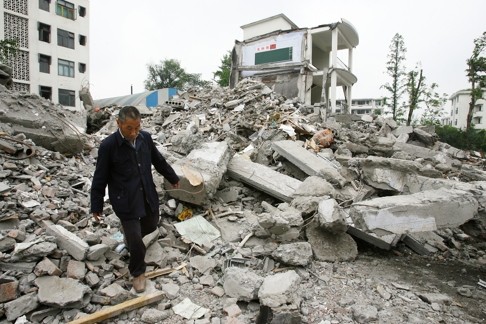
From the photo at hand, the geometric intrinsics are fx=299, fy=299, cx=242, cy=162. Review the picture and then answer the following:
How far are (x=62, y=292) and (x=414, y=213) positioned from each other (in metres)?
3.43

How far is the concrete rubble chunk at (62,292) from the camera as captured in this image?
2.40 meters

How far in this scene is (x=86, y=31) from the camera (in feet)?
83.9

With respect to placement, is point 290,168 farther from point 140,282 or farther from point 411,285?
point 140,282

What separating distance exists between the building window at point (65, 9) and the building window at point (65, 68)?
366 centimetres

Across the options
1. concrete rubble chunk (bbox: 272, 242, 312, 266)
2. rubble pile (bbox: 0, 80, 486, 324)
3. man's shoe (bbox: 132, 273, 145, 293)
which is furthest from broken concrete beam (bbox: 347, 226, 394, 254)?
man's shoe (bbox: 132, 273, 145, 293)

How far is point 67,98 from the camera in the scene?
2452cm

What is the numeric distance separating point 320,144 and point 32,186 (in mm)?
5627

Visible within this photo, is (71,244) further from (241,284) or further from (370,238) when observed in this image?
(370,238)

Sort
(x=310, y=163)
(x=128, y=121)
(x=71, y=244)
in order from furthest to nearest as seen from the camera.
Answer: (x=310, y=163) → (x=71, y=244) → (x=128, y=121)

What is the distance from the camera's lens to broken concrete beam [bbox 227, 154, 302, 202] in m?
4.57

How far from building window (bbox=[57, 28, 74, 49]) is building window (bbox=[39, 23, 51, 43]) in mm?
688

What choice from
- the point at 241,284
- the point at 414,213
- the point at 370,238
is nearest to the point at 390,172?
the point at 370,238

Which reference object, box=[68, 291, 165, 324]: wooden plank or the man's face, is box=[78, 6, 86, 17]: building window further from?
box=[68, 291, 165, 324]: wooden plank

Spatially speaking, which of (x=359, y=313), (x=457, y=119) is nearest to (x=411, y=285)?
(x=359, y=313)
